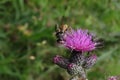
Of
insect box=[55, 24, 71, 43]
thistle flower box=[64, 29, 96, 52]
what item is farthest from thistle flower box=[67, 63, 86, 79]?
insect box=[55, 24, 71, 43]

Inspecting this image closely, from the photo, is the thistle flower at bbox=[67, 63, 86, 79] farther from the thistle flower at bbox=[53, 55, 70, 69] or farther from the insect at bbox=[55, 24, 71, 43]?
the insect at bbox=[55, 24, 71, 43]

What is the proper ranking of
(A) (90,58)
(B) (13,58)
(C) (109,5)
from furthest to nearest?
(C) (109,5) → (B) (13,58) → (A) (90,58)

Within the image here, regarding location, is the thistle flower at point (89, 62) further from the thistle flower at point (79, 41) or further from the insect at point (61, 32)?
the insect at point (61, 32)

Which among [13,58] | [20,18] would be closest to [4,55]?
[13,58]

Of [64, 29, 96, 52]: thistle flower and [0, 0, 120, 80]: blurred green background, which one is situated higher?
[0, 0, 120, 80]: blurred green background

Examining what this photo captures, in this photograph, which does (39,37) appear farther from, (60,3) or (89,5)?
(89,5)

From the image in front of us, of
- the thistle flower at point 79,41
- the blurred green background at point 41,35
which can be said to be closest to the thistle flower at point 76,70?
the thistle flower at point 79,41
